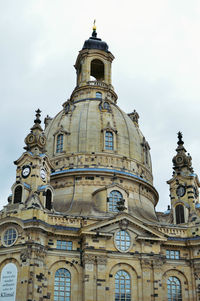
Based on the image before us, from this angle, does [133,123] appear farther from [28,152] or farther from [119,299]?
[119,299]

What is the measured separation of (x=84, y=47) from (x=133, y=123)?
15414 mm

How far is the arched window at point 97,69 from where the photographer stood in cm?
6644

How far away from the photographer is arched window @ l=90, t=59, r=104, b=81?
66.4m

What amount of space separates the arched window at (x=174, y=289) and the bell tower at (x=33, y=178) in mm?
14012

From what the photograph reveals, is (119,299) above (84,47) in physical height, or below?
below

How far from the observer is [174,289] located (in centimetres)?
4359

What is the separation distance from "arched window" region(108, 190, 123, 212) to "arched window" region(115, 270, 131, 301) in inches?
285

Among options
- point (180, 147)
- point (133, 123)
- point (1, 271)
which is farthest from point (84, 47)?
point (1, 271)

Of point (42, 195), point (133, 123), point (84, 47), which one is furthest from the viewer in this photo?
point (84, 47)

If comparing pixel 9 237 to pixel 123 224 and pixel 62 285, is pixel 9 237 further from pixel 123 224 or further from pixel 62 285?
pixel 123 224

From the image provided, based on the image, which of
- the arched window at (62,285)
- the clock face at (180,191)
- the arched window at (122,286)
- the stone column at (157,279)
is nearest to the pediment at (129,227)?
the stone column at (157,279)

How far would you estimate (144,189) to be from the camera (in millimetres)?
52844

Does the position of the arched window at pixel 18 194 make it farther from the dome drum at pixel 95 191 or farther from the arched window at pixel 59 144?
the arched window at pixel 59 144

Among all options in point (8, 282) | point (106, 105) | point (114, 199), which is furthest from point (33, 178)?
point (106, 105)
